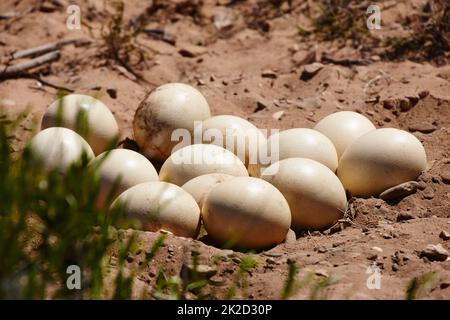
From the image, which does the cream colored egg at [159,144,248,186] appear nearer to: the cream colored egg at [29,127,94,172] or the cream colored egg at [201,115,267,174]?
the cream colored egg at [201,115,267,174]

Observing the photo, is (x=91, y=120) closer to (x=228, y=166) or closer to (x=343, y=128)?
(x=228, y=166)

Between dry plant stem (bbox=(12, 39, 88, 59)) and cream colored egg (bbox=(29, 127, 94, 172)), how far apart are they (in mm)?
2204

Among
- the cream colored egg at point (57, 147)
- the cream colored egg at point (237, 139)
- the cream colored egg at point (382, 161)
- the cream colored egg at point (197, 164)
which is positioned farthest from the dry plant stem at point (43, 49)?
the cream colored egg at point (382, 161)

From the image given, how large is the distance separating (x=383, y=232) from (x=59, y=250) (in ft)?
6.11

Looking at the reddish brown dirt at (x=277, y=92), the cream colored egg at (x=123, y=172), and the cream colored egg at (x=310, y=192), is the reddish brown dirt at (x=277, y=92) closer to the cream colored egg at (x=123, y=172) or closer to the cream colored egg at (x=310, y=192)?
the cream colored egg at (x=310, y=192)

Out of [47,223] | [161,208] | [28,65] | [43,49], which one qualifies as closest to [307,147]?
[161,208]

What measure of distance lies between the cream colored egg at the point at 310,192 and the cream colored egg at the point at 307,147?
216mm

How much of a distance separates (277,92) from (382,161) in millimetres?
1839

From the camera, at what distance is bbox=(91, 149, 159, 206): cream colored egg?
13.5ft

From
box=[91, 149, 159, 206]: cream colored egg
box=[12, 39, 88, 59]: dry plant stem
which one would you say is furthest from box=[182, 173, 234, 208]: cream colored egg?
box=[12, 39, 88, 59]: dry plant stem

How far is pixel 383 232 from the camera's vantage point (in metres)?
3.86

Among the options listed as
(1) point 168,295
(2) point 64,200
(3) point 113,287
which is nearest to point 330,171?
(1) point 168,295

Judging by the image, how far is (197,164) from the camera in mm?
4285

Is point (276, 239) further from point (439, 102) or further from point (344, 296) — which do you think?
point (439, 102)
